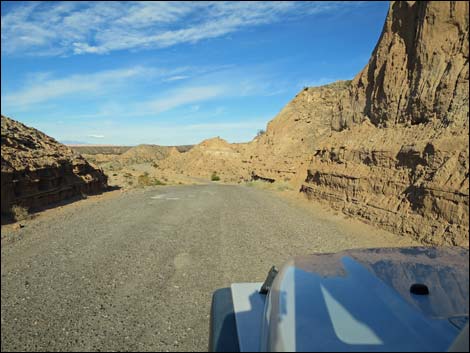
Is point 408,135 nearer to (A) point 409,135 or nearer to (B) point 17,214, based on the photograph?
(A) point 409,135

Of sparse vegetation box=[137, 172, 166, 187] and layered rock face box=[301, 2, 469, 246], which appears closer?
layered rock face box=[301, 2, 469, 246]

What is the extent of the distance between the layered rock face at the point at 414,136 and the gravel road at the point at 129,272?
1319mm

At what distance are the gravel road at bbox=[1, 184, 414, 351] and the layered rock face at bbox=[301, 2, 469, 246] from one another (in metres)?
1.32

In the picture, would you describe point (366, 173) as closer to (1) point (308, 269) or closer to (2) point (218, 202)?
(2) point (218, 202)

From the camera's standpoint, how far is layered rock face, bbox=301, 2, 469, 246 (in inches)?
309

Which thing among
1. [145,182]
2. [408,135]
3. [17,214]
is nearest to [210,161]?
[145,182]

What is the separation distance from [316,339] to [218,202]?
1238 cm

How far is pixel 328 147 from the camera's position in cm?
1599

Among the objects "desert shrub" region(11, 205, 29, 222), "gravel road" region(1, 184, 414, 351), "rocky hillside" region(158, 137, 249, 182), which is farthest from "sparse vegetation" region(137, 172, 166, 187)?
"desert shrub" region(11, 205, 29, 222)

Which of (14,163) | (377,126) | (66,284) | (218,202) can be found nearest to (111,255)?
(66,284)

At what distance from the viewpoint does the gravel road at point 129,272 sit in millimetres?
2637

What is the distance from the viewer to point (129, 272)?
5.00 meters

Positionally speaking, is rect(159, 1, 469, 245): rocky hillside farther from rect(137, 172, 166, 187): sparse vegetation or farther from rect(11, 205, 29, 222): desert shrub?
rect(137, 172, 166, 187): sparse vegetation

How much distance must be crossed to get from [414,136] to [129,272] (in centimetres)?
890
